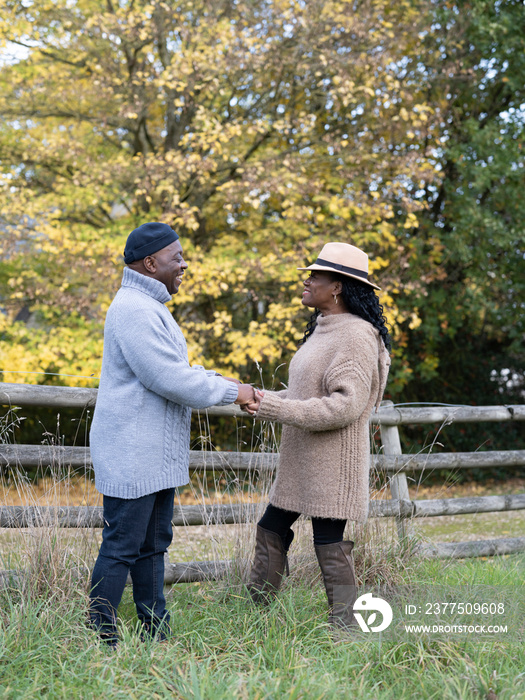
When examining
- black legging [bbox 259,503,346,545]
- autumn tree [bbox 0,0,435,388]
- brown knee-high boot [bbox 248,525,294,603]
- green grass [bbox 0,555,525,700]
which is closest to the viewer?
green grass [bbox 0,555,525,700]

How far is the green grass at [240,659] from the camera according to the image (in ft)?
7.37

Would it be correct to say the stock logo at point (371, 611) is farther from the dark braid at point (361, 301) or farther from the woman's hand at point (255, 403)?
the dark braid at point (361, 301)

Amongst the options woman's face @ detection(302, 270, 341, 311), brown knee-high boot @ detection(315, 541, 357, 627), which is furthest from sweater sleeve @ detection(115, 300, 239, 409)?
brown knee-high boot @ detection(315, 541, 357, 627)

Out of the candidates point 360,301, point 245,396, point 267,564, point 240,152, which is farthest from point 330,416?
point 240,152

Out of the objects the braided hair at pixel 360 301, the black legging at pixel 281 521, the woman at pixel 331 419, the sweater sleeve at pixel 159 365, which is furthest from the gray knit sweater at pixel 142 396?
the braided hair at pixel 360 301

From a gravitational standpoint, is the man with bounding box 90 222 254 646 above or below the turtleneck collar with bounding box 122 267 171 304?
below

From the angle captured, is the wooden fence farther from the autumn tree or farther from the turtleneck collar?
the autumn tree

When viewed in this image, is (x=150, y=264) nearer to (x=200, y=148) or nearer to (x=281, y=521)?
(x=281, y=521)

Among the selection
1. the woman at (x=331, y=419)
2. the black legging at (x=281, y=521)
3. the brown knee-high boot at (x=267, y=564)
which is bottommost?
the brown knee-high boot at (x=267, y=564)

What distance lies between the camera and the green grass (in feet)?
7.37

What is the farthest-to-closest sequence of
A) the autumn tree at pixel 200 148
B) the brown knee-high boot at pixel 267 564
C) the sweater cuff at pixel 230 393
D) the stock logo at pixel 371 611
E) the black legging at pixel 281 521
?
the autumn tree at pixel 200 148
the brown knee-high boot at pixel 267 564
the black legging at pixel 281 521
the stock logo at pixel 371 611
the sweater cuff at pixel 230 393

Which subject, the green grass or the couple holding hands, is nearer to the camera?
the green grass

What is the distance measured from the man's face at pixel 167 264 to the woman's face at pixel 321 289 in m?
0.58

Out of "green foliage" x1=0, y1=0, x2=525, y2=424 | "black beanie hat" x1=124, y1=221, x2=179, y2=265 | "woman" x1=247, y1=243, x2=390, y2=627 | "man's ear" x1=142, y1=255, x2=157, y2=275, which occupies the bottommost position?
"woman" x1=247, y1=243, x2=390, y2=627
